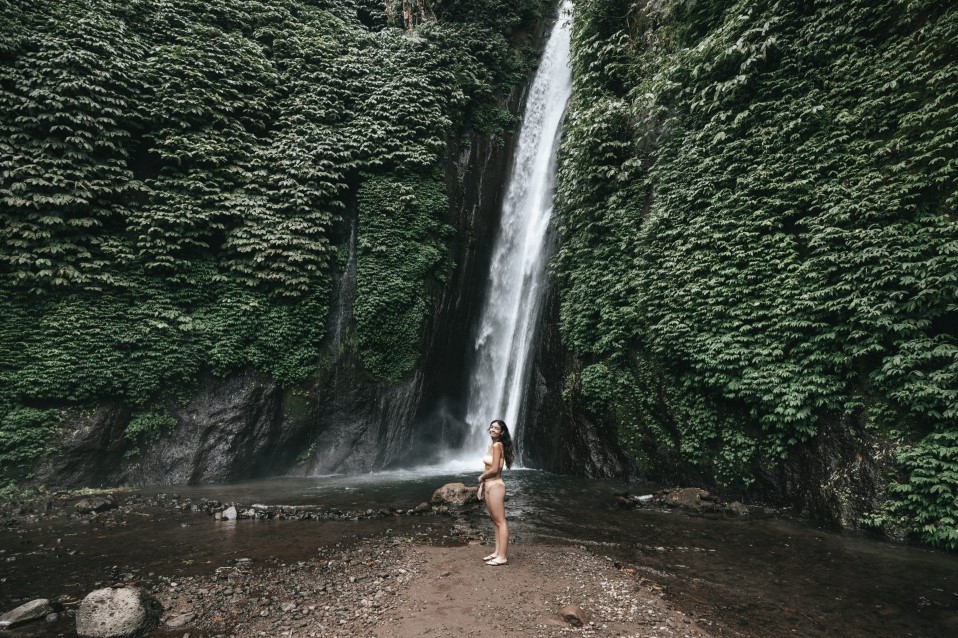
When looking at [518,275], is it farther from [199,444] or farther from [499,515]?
[499,515]

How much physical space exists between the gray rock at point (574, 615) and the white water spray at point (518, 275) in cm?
1130

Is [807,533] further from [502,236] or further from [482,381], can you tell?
[502,236]

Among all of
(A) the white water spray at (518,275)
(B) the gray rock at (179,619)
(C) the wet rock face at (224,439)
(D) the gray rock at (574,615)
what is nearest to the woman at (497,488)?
(D) the gray rock at (574,615)

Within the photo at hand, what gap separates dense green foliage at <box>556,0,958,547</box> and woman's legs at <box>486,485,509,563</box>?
598cm

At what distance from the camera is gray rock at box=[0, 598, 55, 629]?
13.2ft

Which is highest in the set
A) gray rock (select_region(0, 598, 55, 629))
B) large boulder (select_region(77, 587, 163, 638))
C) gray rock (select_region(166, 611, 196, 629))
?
large boulder (select_region(77, 587, 163, 638))

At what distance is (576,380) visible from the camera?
13.4 metres

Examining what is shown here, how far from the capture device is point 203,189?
42.8ft

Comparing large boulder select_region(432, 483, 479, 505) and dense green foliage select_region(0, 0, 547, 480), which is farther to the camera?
dense green foliage select_region(0, 0, 547, 480)

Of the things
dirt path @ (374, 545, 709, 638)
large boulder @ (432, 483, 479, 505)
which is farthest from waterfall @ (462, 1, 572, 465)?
dirt path @ (374, 545, 709, 638)

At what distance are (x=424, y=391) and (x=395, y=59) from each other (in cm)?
1347

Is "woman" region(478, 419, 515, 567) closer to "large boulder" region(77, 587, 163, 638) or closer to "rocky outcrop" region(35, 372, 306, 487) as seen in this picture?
"large boulder" region(77, 587, 163, 638)

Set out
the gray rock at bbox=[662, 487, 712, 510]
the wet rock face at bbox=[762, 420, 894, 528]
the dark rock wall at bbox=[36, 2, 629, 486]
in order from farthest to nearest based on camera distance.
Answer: the dark rock wall at bbox=[36, 2, 629, 486] → the gray rock at bbox=[662, 487, 712, 510] → the wet rock face at bbox=[762, 420, 894, 528]

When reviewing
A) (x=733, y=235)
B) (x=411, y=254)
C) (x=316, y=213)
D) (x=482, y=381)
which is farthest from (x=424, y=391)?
(x=733, y=235)
